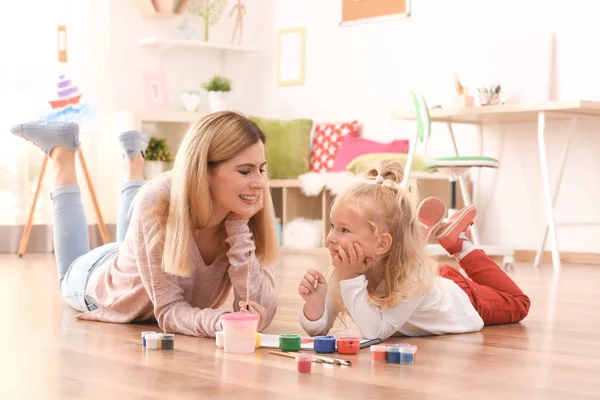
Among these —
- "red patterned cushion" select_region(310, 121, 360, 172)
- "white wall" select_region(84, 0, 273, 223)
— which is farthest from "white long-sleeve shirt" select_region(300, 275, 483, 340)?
"red patterned cushion" select_region(310, 121, 360, 172)

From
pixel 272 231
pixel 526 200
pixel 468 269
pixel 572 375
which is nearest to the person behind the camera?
pixel 572 375

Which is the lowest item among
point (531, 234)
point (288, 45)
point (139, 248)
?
point (531, 234)

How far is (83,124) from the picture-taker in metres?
5.45

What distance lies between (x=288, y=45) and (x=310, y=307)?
4.74 metres

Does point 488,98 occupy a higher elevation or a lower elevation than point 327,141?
higher

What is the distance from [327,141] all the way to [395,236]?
4.19 metres

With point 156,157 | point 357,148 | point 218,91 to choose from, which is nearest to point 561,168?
point 357,148

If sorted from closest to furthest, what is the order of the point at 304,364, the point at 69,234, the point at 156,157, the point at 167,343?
1. the point at 304,364
2. the point at 167,343
3. the point at 69,234
4. the point at 156,157

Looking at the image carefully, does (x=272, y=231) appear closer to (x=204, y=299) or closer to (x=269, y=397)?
(x=204, y=299)

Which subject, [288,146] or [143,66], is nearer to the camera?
[143,66]

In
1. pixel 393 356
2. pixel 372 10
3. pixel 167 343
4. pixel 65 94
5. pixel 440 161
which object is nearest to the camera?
pixel 393 356

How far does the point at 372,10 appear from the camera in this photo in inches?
245

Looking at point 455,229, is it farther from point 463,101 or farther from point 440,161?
point 463,101

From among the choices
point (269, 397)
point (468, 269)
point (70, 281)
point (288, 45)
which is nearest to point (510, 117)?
point (288, 45)
